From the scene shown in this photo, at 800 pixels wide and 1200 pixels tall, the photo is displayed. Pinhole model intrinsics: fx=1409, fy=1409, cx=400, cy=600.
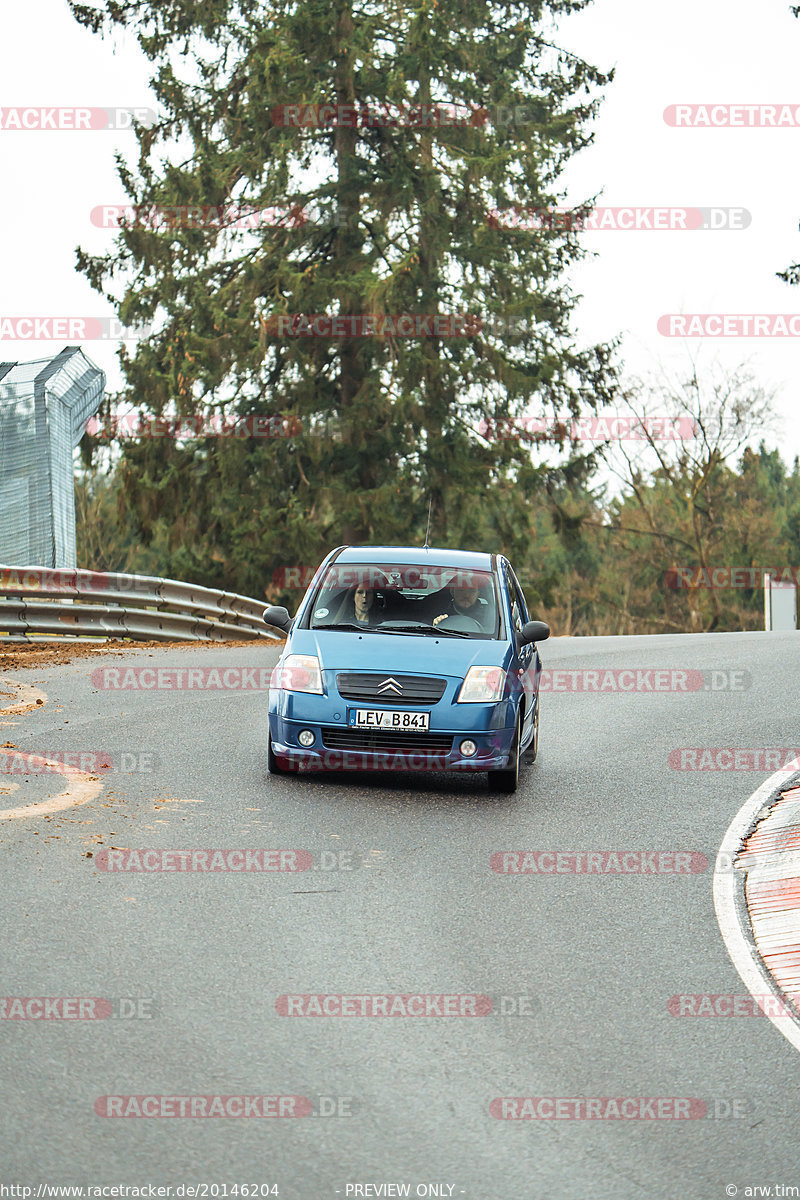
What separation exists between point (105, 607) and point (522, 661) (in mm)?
10599

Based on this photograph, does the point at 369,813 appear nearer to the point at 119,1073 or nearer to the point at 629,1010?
the point at 629,1010

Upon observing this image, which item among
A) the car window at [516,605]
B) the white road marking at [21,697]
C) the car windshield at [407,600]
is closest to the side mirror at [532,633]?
the car window at [516,605]

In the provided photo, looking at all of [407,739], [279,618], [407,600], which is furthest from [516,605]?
[407,739]

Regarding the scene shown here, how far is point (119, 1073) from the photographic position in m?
4.54

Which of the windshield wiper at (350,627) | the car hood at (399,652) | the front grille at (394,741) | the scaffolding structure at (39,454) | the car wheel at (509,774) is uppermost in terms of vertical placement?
the scaffolding structure at (39,454)

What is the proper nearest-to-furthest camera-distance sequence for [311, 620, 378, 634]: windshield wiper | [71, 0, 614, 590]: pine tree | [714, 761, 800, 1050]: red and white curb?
[714, 761, 800, 1050]: red and white curb → [311, 620, 378, 634]: windshield wiper → [71, 0, 614, 590]: pine tree

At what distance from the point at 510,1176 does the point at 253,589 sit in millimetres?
32267

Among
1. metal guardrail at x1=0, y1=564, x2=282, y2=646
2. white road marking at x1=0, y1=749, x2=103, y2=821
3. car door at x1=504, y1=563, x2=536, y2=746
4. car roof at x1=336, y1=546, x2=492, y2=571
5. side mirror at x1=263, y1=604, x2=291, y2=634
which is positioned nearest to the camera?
white road marking at x1=0, y1=749, x2=103, y2=821

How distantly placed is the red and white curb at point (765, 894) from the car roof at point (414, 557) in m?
2.98

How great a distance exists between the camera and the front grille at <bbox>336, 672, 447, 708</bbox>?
9.75 meters

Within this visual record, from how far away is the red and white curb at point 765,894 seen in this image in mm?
6001

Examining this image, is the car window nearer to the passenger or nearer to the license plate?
the passenger

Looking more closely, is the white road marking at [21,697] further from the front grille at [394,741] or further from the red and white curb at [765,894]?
the red and white curb at [765,894]

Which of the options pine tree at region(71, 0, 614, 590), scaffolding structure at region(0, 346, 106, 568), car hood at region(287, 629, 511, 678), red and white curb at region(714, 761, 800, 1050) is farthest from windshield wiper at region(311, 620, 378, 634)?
pine tree at region(71, 0, 614, 590)
